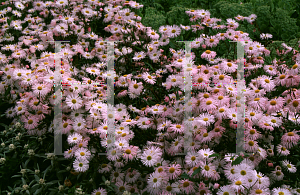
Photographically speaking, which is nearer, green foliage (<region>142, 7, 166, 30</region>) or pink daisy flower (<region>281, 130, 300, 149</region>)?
pink daisy flower (<region>281, 130, 300, 149</region>)

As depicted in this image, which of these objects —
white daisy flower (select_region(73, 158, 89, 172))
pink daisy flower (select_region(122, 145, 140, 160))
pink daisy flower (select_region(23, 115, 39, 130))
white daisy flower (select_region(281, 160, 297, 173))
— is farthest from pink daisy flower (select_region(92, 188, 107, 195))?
white daisy flower (select_region(281, 160, 297, 173))

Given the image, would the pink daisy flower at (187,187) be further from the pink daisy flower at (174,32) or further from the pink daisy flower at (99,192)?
the pink daisy flower at (174,32)


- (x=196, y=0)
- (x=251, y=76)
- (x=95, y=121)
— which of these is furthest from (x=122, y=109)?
(x=196, y=0)

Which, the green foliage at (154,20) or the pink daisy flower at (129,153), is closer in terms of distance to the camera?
the pink daisy flower at (129,153)

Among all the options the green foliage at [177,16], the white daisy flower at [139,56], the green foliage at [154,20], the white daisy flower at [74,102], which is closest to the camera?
the white daisy flower at [74,102]

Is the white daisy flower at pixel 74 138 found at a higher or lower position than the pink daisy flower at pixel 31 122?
higher

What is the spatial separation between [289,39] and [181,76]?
2.55 meters

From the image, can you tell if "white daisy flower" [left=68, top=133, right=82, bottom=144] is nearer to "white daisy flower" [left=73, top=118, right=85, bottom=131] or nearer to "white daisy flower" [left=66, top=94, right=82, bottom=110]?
"white daisy flower" [left=73, top=118, right=85, bottom=131]

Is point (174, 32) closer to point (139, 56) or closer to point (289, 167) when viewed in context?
point (139, 56)

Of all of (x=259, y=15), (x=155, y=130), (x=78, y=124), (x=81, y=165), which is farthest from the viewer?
(x=259, y=15)

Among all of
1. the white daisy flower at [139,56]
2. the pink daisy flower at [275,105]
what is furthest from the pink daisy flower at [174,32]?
the pink daisy flower at [275,105]

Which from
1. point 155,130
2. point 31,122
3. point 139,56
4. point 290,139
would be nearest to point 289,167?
point 290,139

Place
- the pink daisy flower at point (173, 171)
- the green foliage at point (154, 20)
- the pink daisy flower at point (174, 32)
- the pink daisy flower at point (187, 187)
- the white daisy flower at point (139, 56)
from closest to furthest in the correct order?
the pink daisy flower at point (187, 187)
the pink daisy flower at point (173, 171)
the white daisy flower at point (139, 56)
the pink daisy flower at point (174, 32)
the green foliage at point (154, 20)

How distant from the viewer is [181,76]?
2.57 metres
